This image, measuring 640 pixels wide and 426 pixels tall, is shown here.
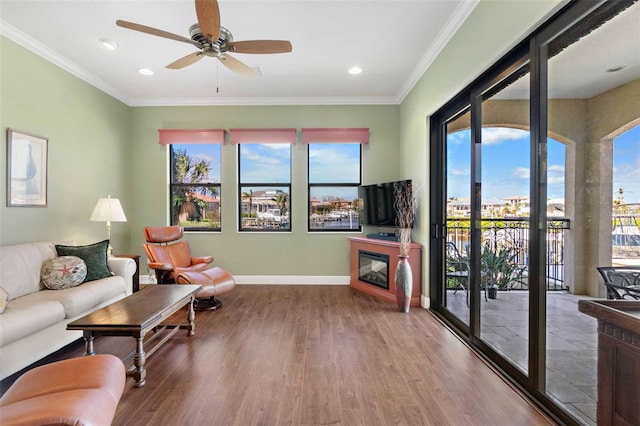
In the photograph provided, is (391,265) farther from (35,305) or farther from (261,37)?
(35,305)

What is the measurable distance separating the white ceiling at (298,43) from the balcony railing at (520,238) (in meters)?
0.85

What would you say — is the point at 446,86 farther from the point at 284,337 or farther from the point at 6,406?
the point at 6,406

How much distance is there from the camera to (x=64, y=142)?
3646 mm

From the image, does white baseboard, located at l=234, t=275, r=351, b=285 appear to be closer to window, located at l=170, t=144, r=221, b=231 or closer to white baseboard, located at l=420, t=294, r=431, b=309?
window, located at l=170, t=144, r=221, b=231

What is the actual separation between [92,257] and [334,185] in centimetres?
349

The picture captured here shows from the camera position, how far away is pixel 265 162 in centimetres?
504

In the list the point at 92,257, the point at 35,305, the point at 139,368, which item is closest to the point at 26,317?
the point at 35,305

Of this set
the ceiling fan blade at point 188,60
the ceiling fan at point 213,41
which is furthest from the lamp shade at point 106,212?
the ceiling fan at point 213,41

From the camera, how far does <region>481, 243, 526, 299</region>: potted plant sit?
2.36 m

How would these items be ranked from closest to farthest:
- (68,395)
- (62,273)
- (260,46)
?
(68,395), (260,46), (62,273)

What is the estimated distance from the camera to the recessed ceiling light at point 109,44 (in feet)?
10.3

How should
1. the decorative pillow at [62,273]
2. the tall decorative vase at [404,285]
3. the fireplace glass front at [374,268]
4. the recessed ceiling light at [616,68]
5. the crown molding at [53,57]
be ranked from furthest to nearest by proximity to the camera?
the fireplace glass front at [374,268] → the tall decorative vase at [404,285] → the crown molding at [53,57] → the decorative pillow at [62,273] → the recessed ceiling light at [616,68]

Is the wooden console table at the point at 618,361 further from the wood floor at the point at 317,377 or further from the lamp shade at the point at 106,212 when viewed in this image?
the lamp shade at the point at 106,212

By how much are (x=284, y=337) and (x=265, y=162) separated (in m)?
3.09
